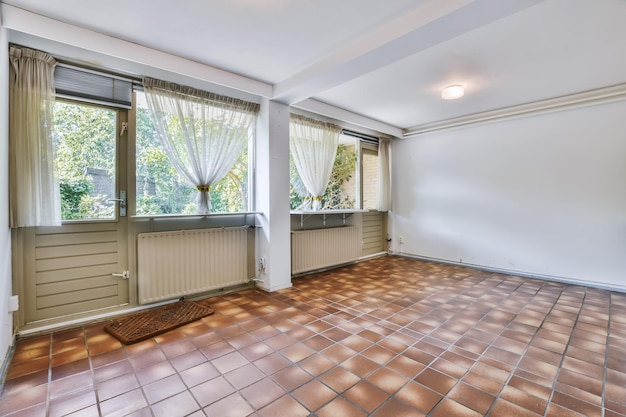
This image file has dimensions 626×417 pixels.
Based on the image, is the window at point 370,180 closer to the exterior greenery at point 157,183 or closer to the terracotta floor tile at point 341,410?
the exterior greenery at point 157,183

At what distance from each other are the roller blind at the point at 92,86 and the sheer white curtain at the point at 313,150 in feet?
6.50

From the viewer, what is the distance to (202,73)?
293cm

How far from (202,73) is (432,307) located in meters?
3.45

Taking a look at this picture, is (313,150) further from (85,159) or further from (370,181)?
(85,159)

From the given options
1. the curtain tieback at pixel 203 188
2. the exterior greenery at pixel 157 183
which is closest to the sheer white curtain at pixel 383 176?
the exterior greenery at pixel 157 183

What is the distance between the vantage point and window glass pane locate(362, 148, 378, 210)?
5.56 m

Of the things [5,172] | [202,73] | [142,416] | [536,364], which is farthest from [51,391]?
[536,364]

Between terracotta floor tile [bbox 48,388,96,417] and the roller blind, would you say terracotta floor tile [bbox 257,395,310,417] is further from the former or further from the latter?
the roller blind

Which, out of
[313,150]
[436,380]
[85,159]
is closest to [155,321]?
[85,159]

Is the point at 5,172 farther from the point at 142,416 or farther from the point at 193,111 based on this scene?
the point at 142,416

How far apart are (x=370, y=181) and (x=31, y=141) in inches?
187

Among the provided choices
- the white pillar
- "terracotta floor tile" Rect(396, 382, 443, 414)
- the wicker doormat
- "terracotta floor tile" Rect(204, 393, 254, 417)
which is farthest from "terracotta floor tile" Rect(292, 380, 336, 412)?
the white pillar

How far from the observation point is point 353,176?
17.5 feet

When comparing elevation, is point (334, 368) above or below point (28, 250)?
below
